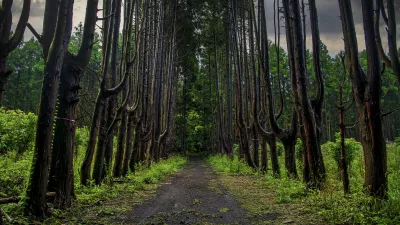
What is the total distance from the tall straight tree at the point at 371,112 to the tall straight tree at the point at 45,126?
5.79m

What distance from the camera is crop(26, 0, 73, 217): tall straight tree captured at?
5.35 meters

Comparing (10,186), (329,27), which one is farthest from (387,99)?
(10,186)

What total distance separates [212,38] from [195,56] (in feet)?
19.9

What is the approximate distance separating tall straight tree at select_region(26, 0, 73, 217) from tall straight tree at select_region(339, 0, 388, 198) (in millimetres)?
5786

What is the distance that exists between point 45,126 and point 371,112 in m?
5.99

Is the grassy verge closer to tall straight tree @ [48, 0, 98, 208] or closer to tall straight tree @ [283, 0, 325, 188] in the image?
tall straight tree @ [48, 0, 98, 208]

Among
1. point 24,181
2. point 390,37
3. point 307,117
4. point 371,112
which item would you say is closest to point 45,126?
point 24,181

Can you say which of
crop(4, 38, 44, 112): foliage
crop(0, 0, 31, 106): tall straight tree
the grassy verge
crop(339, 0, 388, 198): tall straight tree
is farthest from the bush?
crop(4, 38, 44, 112): foliage

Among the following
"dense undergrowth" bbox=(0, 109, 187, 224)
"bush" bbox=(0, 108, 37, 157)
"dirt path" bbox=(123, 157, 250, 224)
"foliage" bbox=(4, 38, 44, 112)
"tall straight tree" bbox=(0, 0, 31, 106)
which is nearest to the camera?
"tall straight tree" bbox=(0, 0, 31, 106)

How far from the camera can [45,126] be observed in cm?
→ 553

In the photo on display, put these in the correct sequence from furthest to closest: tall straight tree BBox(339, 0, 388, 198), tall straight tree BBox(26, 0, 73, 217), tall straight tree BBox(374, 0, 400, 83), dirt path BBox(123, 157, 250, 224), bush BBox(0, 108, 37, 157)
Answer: bush BBox(0, 108, 37, 157) → tall straight tree BBox(374, 0, 400, 83) → tall straight tree BBox(339, 0, 388, 198) → dirt path BBox(123, 157, 250, 224) → tall straight tree BBox(26, 0, 73, 217)

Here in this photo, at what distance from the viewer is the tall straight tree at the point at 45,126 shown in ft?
17.6

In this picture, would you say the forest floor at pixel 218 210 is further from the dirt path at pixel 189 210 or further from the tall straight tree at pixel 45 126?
the tall straight tree at pixel 45 126

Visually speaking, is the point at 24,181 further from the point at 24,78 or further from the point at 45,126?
the point at 24,78
